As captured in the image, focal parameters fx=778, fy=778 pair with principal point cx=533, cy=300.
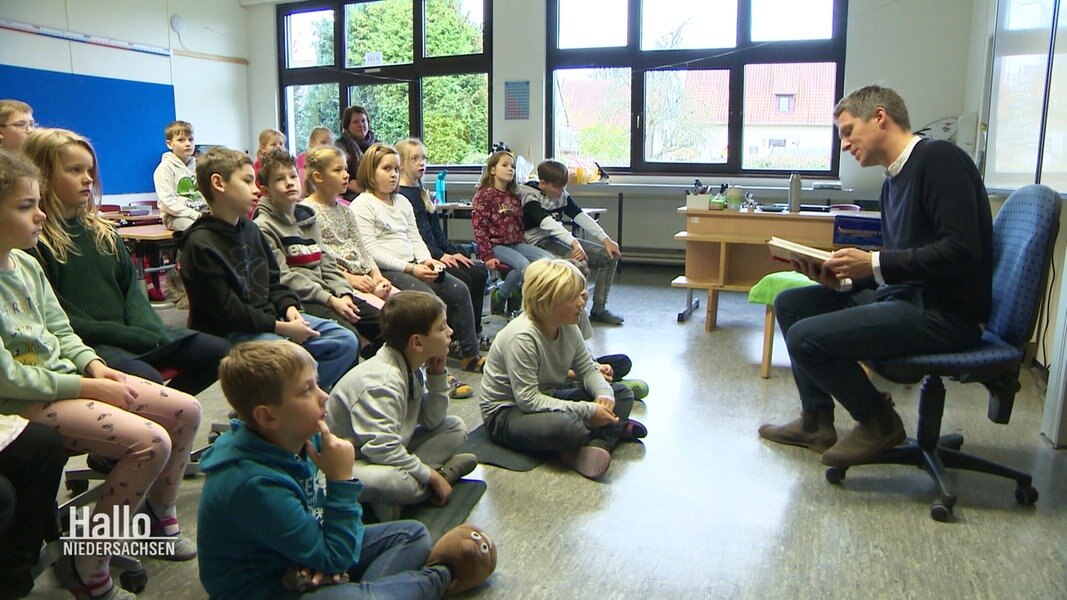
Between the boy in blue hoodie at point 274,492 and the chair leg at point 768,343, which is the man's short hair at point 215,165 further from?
the chair leg at point 768,343

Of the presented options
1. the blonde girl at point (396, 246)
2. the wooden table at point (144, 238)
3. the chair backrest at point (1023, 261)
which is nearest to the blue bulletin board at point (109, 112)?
the wooden table at point (144, 238)

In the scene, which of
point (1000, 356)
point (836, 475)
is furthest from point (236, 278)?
point (1000, 356)

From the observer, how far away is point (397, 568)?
1.61 meters

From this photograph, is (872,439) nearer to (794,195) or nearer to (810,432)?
(810,432)

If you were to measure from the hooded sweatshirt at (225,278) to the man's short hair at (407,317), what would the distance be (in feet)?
1.63

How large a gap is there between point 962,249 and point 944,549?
2.61ft

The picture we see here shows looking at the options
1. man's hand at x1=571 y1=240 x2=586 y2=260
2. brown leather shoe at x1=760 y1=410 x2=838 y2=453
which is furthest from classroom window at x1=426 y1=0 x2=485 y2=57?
brown leather shoe at x1=760 y1=410 x2=838 y2=453

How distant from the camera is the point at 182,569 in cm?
184

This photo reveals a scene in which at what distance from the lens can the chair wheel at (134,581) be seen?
1.74 meters

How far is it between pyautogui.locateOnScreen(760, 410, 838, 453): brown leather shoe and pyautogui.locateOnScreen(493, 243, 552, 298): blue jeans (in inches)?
76.3

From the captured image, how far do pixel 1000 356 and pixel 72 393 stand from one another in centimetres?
232

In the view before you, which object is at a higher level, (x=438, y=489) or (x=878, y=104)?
(x=878, y=104)

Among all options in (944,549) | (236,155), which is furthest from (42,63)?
(944,549)

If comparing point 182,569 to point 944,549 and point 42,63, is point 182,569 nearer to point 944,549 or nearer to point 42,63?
point 944,549
